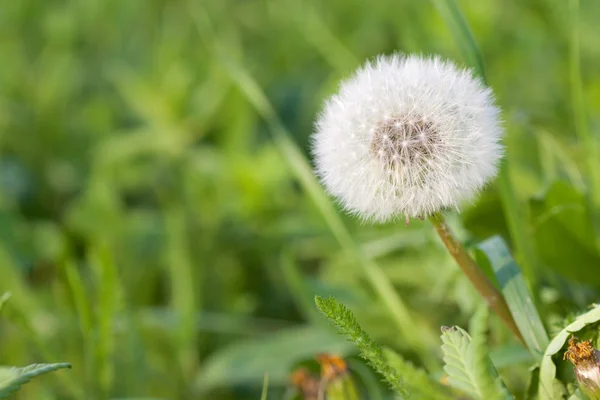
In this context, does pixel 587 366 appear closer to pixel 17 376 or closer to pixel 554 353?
pixel 554 353

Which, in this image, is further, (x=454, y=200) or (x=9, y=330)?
(x=9, y=330)

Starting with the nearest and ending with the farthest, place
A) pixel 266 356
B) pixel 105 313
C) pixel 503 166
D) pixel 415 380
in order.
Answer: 1. pixel 415 380
2. pixel 503 166
3. pixel 105 313
4. pixel 266 356

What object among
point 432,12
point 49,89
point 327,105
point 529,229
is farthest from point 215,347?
point 49,89

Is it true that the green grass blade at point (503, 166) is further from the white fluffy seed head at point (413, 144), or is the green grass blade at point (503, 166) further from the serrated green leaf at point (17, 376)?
the serrated green leaf at point (17, 376)

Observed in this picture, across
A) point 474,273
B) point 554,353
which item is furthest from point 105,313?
point 554,353

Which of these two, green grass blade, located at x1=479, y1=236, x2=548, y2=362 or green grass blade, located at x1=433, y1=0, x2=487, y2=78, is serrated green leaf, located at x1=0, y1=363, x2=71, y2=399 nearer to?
green grass blade, located at x1=479, y1=236, x2=548, y2=362

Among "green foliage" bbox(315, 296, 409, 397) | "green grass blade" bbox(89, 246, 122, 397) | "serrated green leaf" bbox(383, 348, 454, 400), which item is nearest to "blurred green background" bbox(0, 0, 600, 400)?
"green grass blade" bbox(89, 246, 122, 397)

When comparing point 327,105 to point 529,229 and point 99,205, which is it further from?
point 99,205
